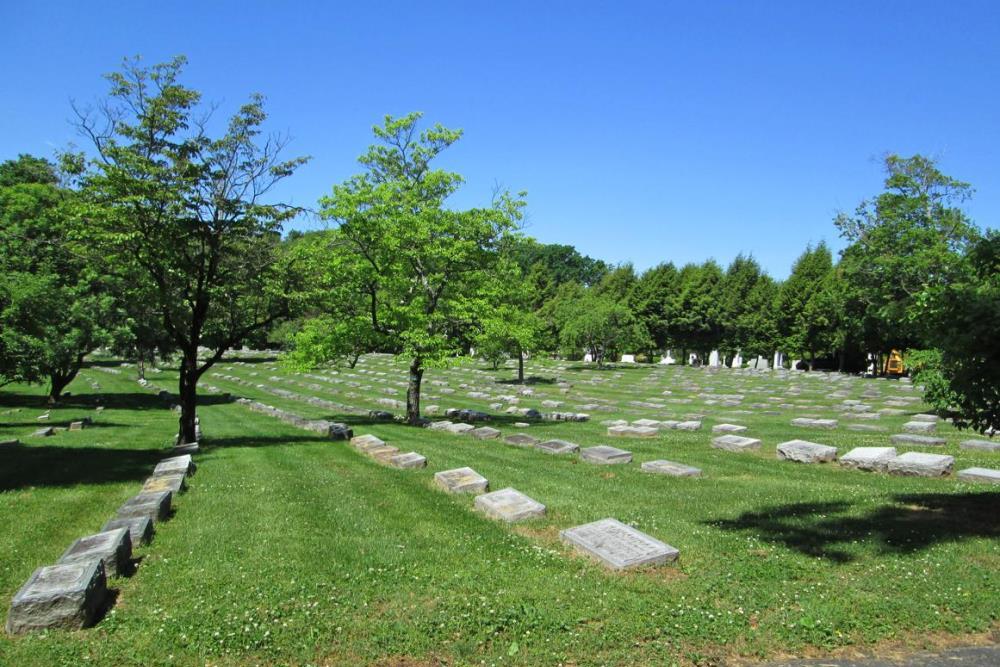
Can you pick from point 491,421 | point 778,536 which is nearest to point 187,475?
point 778,536

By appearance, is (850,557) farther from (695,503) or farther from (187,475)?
(187,475)

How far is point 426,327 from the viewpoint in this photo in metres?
19.3

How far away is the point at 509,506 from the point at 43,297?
59.5 ft

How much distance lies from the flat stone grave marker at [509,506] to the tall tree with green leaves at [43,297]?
41.9 ft

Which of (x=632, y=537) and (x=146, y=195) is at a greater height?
(x=146, y=195)

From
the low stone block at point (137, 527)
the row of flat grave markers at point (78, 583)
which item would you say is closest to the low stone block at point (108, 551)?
the row of flat grave markers at point (78, 583)

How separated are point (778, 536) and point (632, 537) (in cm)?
178

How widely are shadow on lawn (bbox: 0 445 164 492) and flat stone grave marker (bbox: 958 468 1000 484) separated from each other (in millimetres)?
14337

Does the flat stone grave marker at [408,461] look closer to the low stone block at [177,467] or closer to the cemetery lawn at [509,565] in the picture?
the cemetery lawn at [509,565]

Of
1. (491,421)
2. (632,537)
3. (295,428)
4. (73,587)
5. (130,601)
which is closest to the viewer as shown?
(73,587)

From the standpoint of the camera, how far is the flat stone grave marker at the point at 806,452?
12.1 m

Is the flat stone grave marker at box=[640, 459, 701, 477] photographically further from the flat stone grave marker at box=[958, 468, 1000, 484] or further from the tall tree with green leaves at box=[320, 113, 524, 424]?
the tall tree with green leaves at box=[320, 113, 524, 424]

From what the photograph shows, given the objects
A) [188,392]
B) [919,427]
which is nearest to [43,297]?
[188,392]

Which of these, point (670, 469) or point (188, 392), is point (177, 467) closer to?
point (188, 392)
